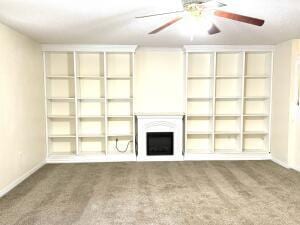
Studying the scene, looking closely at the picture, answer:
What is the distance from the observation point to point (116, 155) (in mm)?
5055

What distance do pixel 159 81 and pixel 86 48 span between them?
164 cm

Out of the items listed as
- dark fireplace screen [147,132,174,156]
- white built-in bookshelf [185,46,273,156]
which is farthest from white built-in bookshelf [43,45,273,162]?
dark fireplace screen [147,132,174,156]

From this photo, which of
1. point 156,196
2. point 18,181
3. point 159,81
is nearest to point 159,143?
point 159,81

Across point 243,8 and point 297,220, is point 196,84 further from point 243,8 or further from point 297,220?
point 297,220

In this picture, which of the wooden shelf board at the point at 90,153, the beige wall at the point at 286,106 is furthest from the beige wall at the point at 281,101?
the wooden shelf board at the point at 90,153

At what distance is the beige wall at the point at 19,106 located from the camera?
339cm

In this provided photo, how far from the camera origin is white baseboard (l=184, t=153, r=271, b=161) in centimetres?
510

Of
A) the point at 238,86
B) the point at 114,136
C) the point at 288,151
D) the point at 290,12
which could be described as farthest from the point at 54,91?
the point at 288,151

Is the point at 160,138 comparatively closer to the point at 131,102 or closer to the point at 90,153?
the point at 131,102

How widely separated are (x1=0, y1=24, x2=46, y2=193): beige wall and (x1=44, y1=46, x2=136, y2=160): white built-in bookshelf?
38 centimetres

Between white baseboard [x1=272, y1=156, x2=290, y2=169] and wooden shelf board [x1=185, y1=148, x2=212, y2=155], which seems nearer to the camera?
white baseboard [x1=272, y1=156, x2=290, y2=169]

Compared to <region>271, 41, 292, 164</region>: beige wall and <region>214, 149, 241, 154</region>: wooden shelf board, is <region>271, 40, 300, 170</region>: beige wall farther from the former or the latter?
<region>214, 149, 241, 154</region>: wooden shelf board

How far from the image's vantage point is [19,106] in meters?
3.85

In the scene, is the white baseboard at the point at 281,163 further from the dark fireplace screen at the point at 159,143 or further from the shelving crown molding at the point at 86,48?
the shelving crown molding at the point at 86,48
